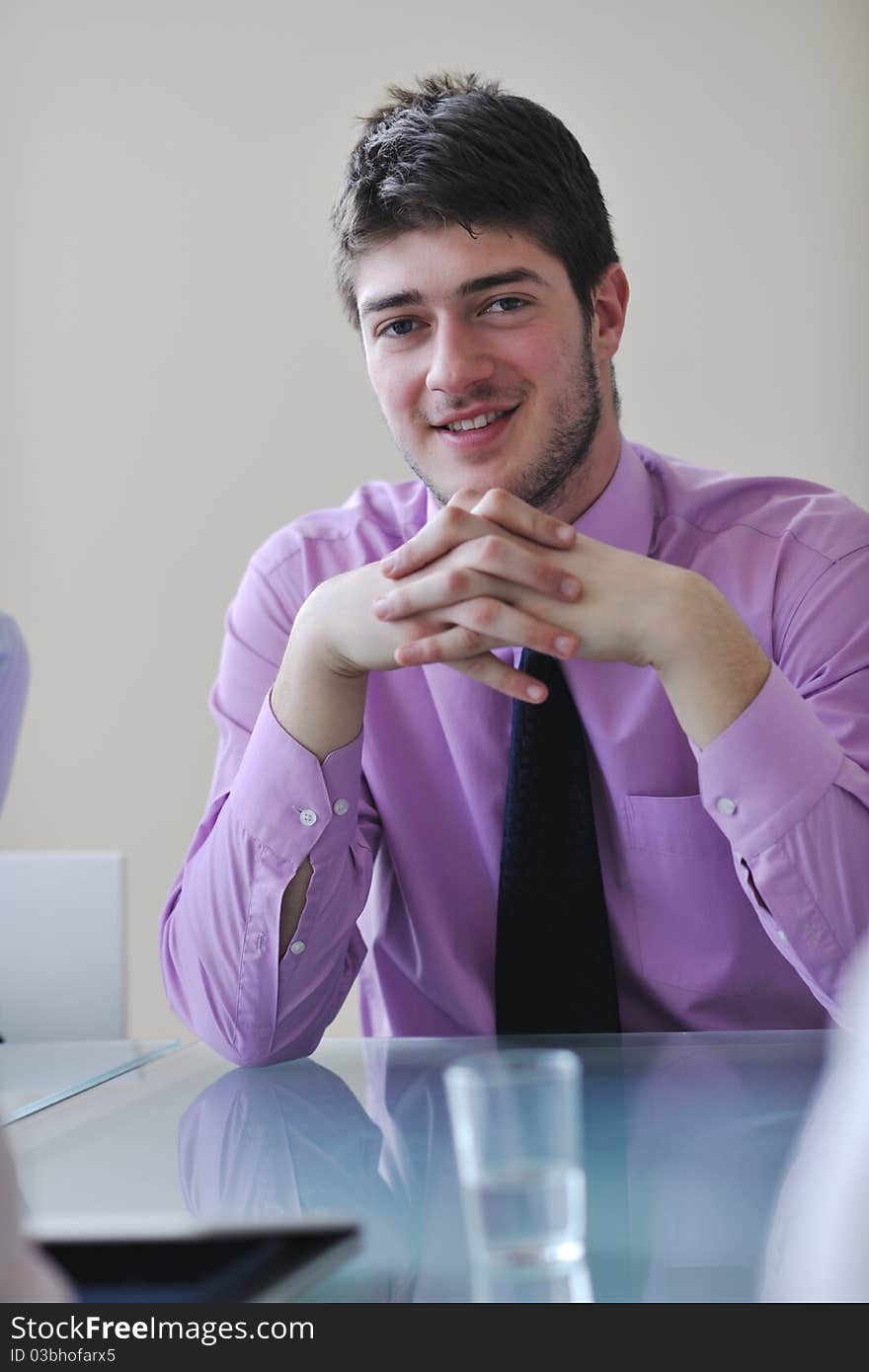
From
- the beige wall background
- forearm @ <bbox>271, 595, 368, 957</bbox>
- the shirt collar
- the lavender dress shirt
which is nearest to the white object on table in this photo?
the lavender dress shirt

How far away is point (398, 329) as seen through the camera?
1434 millimetres

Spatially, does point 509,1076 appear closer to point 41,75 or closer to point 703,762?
point 703,762

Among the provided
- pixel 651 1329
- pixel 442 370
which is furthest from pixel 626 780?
pixel 651 1329

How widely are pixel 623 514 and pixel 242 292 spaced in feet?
6.56

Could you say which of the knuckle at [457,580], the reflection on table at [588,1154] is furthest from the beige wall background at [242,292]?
the reflection on table at [588,1154]

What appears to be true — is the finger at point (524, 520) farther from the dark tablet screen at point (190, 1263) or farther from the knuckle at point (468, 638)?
the dark tablet screen at point (190, 1263)

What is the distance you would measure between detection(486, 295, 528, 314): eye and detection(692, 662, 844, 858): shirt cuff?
1.66ft

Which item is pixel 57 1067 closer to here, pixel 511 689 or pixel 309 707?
pixel 309 707

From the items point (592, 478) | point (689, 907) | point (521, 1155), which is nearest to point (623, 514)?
point (592, 478)

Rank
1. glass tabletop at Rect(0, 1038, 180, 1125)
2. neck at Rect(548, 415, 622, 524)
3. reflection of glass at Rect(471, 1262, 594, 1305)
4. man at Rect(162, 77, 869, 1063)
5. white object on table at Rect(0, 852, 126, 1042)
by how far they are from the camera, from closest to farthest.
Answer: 1. reflection of glass at Rect(471, 1262, 594, 1305)
2. glass tabletop at Rect(0, 1038, 180, 1125)
3. man at Rect(162, 77, 869, 1063)
4. neck at Rect(548, 415, 622, 524)
5. white object on table at Rect(0, 852, 126, 1042)

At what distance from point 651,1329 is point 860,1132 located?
329mm

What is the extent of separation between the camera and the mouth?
4.68 feet

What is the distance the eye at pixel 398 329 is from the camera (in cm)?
143

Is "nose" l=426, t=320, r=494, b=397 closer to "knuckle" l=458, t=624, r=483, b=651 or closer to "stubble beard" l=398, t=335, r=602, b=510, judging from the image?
"stubble beard" l=398, t=335, r=602, b=510
